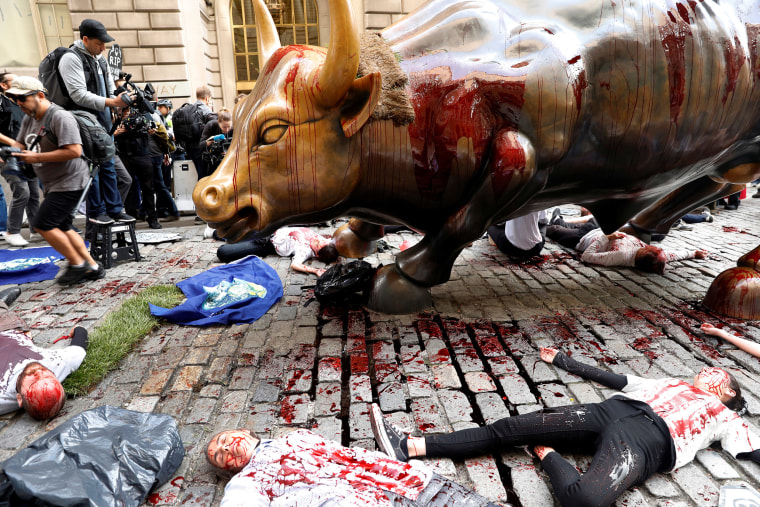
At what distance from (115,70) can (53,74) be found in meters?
1.43

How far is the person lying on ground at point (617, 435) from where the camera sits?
7.05 feet

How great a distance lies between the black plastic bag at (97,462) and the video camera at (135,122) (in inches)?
212

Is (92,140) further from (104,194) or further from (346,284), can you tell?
(346,284)

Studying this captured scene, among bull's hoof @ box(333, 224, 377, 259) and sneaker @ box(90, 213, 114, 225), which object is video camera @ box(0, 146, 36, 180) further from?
bull's hoof @ box(333, 224, 377, 259)

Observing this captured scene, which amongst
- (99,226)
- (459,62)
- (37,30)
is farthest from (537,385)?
(37,30)

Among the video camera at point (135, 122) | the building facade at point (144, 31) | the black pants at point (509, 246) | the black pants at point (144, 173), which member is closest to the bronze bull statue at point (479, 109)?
the black pants at point (509, 246)

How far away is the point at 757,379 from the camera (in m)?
2.92

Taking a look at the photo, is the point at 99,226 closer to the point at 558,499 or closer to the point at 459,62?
the point at 459,62

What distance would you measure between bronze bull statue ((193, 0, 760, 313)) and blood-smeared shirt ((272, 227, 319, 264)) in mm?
2195

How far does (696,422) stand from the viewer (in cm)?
232

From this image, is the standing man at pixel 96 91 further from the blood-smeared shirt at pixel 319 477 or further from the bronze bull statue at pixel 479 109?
the blood-smeared shirt at pixel 319 477

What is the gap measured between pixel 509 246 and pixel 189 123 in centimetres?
620

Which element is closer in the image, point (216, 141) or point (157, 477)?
point (157, 477)

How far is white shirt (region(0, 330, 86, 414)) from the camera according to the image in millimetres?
2678
